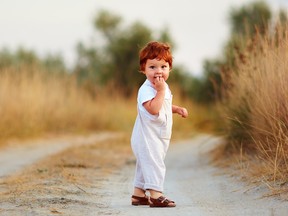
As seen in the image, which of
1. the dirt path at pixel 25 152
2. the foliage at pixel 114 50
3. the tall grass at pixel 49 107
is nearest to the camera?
the dirt path at pixel 25 152

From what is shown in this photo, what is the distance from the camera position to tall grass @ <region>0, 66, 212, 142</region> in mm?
15125

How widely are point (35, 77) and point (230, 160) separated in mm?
9216

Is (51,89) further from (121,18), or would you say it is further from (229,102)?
(121,18)

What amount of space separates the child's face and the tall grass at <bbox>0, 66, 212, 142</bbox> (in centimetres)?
812

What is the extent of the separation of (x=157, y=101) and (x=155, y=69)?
33cm

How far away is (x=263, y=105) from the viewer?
7.70 meters

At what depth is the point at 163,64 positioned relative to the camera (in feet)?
19.1

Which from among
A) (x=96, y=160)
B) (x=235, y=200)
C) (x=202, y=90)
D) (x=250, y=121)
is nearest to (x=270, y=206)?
(x=235, y=200)

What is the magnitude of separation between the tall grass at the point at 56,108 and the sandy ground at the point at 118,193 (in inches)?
211

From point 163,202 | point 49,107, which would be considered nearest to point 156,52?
point 163,202

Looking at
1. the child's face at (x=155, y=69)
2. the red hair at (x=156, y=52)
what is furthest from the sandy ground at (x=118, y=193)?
the red hair at (x=156, y=52)

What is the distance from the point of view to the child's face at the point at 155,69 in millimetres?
5781

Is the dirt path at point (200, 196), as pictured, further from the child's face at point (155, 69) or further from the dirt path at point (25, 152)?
the dirt path at point (25, 152)

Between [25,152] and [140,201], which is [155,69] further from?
[25,152]
